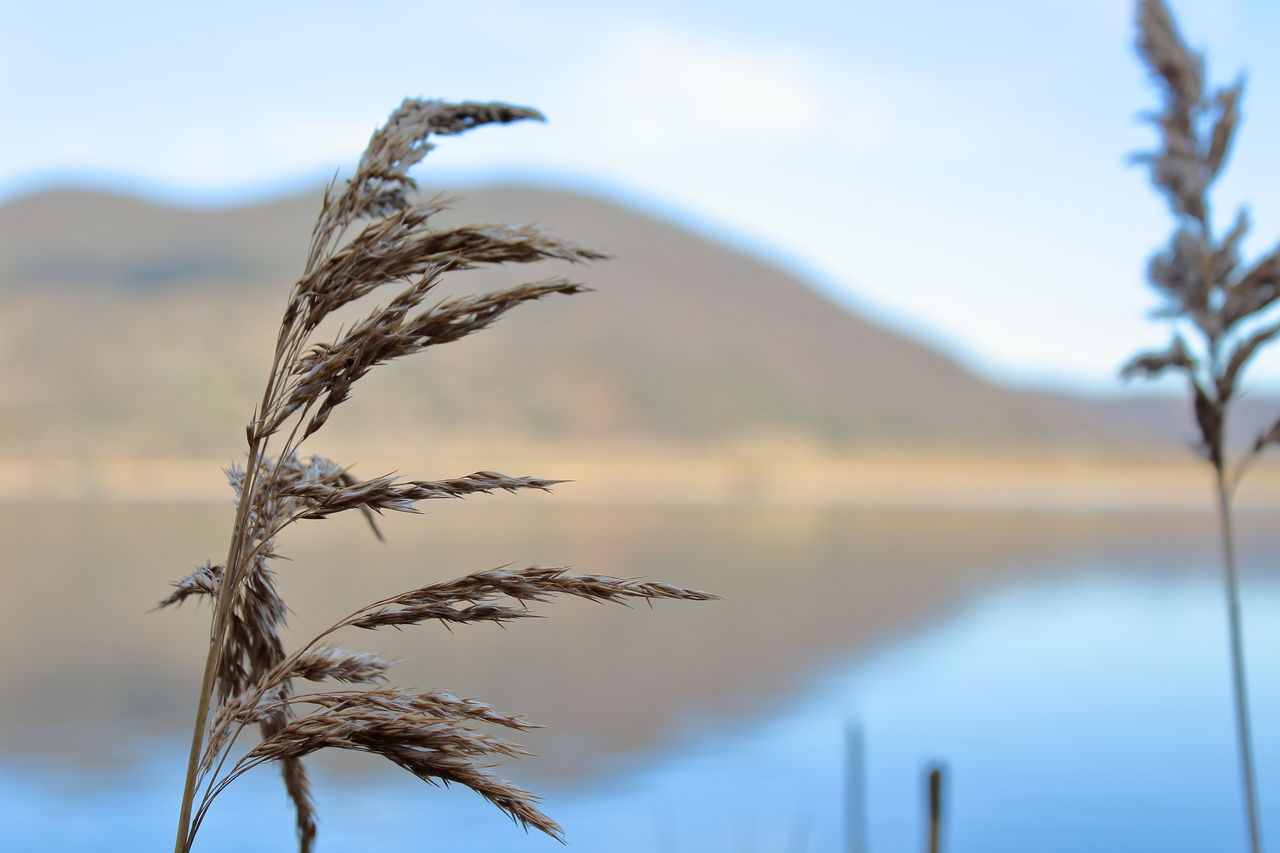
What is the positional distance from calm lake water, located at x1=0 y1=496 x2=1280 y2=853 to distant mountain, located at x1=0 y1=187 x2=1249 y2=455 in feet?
172

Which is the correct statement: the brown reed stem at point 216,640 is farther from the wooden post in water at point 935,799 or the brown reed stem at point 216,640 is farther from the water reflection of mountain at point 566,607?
the water reflection of mountain at point 566,607

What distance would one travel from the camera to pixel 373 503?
4.11 feet

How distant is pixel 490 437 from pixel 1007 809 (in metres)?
77.5

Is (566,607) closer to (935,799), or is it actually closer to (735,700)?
(735,700)

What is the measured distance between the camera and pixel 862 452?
8981 centimetres

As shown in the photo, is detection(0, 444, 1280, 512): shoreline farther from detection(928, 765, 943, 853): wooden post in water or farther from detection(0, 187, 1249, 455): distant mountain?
detection(928, 765, 943, 853): wooden post in water

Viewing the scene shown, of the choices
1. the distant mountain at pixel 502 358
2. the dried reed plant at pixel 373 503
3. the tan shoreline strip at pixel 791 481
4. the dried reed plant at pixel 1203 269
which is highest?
the distant mountain at pixel 502 358

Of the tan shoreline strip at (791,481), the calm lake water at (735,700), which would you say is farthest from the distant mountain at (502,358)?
the calm lake water at (735,700)

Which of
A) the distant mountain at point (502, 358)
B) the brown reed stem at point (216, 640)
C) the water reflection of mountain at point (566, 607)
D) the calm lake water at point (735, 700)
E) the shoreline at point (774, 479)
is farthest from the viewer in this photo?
the distant mountain at point (502, 358)

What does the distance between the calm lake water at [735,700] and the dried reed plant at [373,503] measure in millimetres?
3231

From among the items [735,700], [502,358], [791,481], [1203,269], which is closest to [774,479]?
[791,481]

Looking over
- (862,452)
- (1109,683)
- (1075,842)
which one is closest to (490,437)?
(862,452)

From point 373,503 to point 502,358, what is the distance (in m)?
98.1

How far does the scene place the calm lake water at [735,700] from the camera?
9320mm
